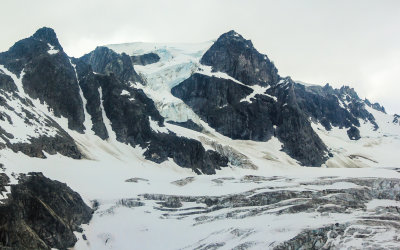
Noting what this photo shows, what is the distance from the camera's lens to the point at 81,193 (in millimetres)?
99312

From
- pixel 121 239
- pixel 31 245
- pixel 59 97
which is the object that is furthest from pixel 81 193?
pixel 59 97

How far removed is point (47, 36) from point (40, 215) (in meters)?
114

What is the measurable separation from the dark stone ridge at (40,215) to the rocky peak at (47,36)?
9754 cm

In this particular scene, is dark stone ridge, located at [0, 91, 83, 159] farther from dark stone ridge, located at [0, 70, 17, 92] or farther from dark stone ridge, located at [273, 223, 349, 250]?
dark stone ridge, located at [273, 223, 349, 250]

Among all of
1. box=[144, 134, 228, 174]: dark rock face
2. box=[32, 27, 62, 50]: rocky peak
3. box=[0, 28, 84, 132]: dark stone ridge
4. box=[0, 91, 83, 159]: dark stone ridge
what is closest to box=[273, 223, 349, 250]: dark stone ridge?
box=[0, 91, 83, 159]: dark stone ridge

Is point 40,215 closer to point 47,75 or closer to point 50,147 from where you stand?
point 50,147

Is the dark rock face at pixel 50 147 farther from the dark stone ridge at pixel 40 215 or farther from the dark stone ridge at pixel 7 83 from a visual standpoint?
the dark stone ridge at pixel 7 83

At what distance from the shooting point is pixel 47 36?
180m

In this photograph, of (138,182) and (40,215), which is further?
(138,182)

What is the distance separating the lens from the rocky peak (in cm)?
17888

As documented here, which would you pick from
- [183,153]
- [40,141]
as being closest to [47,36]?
[183,153]

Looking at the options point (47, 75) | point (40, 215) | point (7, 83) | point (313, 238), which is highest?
point (47, 75)

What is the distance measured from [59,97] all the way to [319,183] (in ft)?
279

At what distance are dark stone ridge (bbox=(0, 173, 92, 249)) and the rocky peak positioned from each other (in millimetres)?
97545
